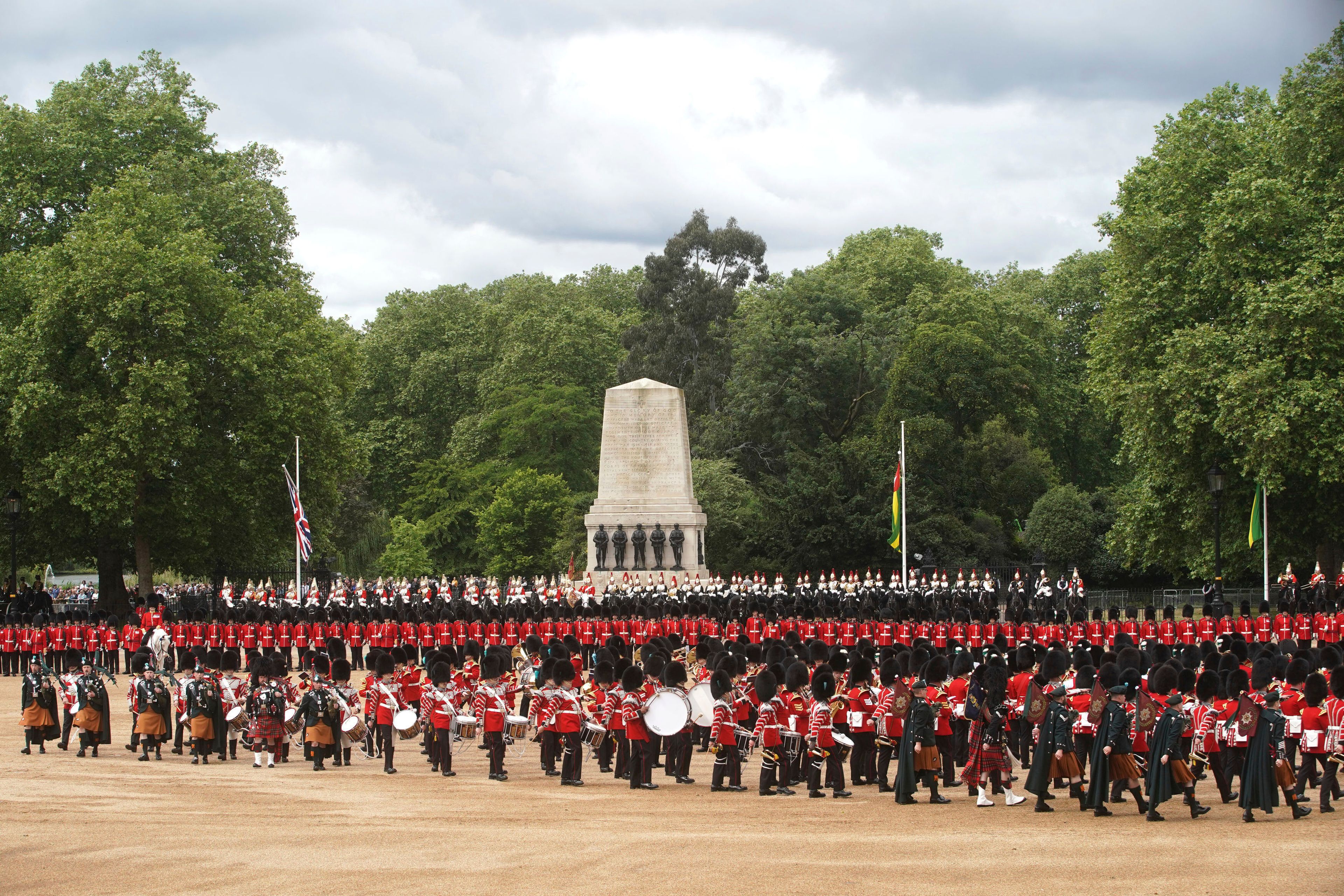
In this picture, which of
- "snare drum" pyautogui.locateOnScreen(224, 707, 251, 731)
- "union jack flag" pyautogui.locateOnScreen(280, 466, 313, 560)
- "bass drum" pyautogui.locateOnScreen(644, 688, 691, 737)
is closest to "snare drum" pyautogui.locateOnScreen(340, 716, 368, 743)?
"snare drum" pyautogui.locateOnScreen(224, 707, 251, 731)

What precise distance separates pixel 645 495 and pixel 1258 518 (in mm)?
15782

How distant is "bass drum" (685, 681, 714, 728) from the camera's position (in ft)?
55.4

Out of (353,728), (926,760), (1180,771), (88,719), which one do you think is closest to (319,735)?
(353,728)

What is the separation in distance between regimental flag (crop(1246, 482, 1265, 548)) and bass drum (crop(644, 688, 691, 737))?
886 inches

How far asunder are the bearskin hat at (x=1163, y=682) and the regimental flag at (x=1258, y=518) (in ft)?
70.7

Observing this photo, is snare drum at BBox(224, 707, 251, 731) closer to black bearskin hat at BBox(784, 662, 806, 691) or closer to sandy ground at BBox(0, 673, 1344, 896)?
sandy ground at BBox(0, 673, 1344, 896)

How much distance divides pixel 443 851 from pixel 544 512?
143 ft

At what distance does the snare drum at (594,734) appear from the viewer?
16.0 meters

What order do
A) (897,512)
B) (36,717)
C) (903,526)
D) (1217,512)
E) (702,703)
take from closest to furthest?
(702,703) < (36,717) < (1217,512) < (903,526) < (897,512)

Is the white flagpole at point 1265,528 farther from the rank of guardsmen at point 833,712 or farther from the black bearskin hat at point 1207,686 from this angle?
the black bearskin hat at point 1207,686

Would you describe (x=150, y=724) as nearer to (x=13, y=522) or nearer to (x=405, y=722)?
(x=405, y=722)

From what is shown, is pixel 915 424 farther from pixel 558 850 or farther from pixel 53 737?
pixel 558 850

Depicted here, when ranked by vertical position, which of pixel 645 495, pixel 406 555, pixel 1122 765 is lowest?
pixel 1122 765

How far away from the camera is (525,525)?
55.1 meters
